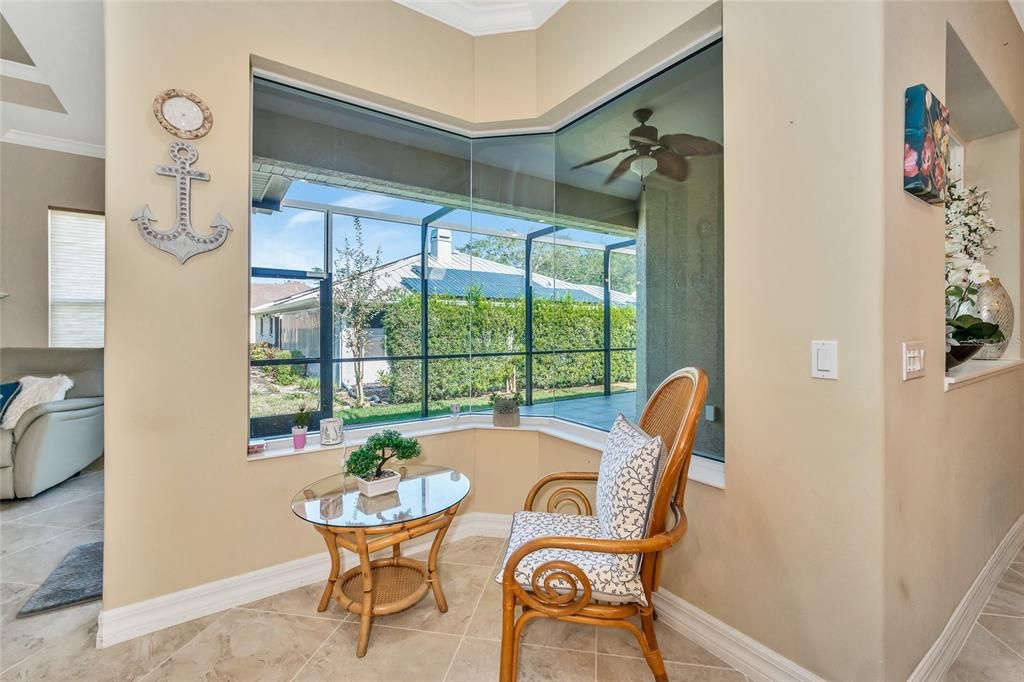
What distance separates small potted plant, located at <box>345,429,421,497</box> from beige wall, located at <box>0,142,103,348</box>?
406 cm

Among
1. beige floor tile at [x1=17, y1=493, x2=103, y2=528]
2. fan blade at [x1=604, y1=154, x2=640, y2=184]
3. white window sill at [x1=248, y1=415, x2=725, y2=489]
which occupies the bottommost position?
A: beige floor tile at [x1=17, y1=493, x2=103, y2=528]

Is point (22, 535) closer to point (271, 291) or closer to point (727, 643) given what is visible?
point (271, 291)

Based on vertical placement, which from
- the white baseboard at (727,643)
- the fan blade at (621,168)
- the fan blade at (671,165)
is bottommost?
the white baseboard at (727,643)

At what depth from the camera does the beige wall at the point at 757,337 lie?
4.14 feet

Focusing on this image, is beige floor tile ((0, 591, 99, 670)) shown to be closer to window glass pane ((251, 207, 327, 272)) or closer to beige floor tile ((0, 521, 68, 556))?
beige floor tile ((0, 521, 68, 556))

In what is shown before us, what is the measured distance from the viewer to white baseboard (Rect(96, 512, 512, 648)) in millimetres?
1723

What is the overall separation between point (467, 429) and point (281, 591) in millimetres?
1232

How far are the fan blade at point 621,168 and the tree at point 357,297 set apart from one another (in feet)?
4.74

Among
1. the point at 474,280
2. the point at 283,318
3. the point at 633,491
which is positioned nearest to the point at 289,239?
the point at 283,318

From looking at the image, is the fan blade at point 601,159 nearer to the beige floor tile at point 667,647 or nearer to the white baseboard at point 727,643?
the white baseboard at point 727,643

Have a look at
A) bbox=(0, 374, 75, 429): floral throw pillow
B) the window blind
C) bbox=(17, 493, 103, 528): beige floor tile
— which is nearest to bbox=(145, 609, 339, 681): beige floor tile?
bbox=(17, 493, 103, 528): beige floor tile

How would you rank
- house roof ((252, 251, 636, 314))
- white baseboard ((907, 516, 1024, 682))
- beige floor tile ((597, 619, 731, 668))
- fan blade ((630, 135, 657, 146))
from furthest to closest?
house roof ((252, 251, 636, 314)) → fan blade ((630, 135, 657, 146)) → beige floor tile ((597, 619, 731, 668)) → white baseboard ((907, 516, 1024, 682))

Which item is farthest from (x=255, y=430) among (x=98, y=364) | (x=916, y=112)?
(x=98, y=364)

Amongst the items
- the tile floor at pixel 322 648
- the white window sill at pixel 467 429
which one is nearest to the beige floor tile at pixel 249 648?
the tile floor at pixel 322 648
